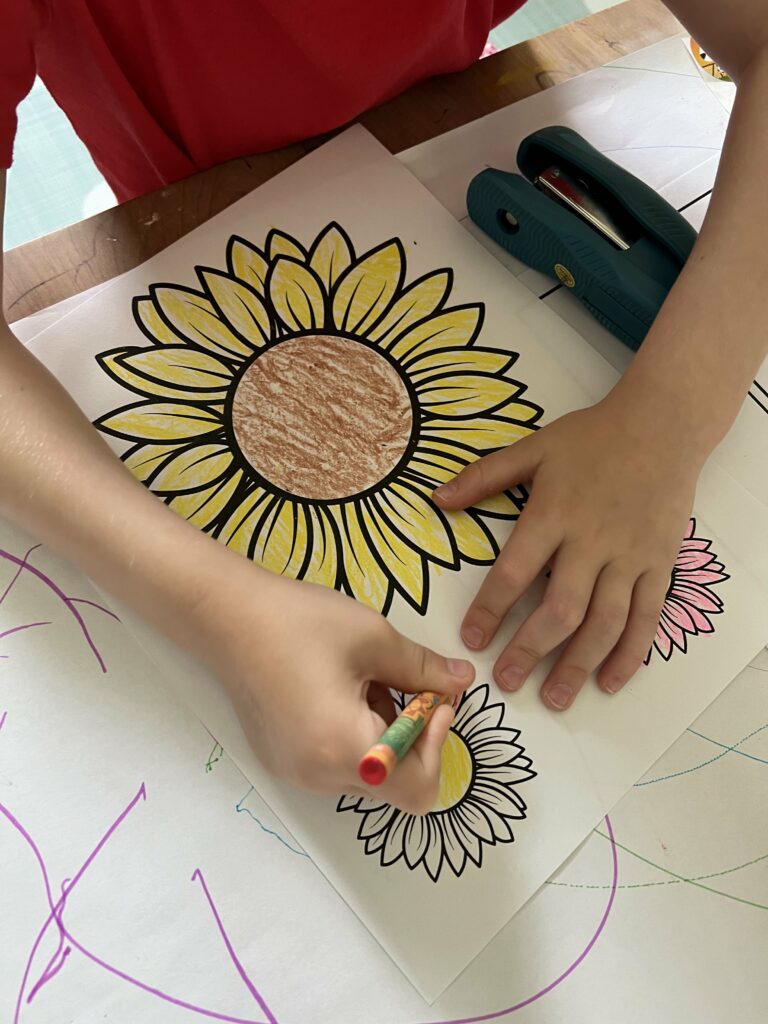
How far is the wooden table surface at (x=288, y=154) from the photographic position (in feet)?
1.80

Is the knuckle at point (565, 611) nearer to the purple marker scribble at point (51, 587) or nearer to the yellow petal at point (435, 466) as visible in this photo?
the yellow petal at point (435, 466)

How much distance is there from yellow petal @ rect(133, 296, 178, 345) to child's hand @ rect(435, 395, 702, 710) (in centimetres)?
19

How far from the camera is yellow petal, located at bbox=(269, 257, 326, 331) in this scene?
54 centimetres

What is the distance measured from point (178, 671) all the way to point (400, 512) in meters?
0.15

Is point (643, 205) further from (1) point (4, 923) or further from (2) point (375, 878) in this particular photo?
(1) point (4, 923)

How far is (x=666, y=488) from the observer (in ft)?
1.66

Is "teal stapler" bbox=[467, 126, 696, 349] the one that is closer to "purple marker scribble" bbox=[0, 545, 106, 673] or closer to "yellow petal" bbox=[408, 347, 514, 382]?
"yellow petal" bbox=[408, 347, 514, 382]

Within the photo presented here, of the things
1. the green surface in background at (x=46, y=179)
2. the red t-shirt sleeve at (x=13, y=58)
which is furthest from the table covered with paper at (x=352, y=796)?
the green surface in background at (x=46, y=179)

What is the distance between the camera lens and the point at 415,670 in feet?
1.40

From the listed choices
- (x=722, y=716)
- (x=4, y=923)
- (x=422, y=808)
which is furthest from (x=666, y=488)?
(x=4, y=923)

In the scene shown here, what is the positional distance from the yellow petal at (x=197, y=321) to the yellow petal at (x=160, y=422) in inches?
1.8

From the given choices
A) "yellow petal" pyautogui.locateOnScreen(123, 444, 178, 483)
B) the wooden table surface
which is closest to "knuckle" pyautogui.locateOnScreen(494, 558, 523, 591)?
"yellow petal" pyautogui.locateOnScreen(123, 444, 178, 483)

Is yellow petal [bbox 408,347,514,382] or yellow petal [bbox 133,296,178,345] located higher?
yellow petal [bbox 133,296,178,345]

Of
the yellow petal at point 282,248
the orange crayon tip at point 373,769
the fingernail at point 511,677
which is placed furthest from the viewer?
the yellow petal at point 282,248
